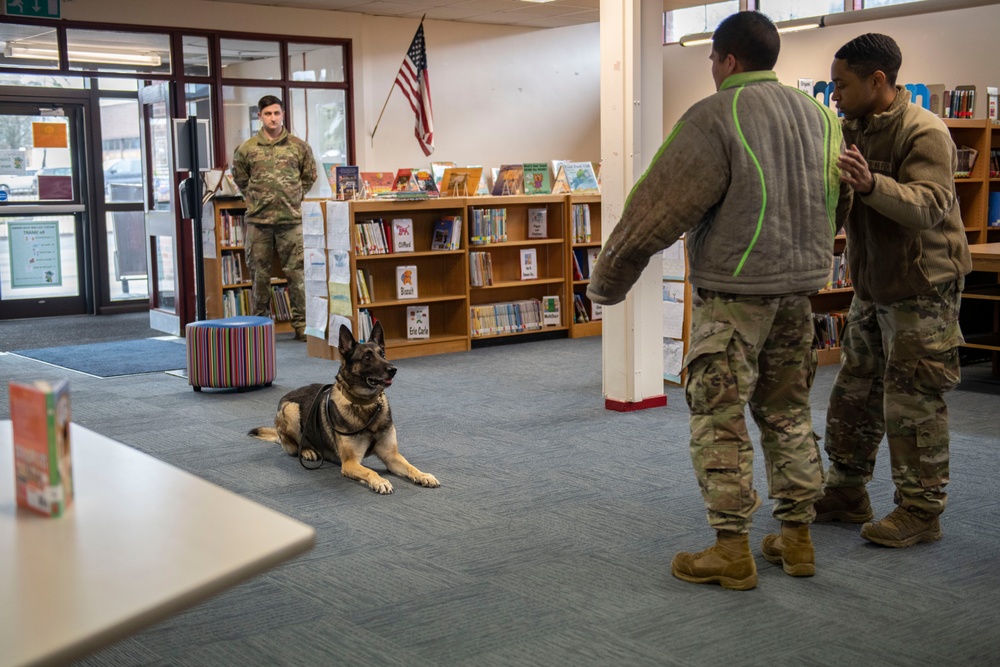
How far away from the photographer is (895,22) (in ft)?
36.6

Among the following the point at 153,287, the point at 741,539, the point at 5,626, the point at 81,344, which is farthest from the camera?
the point at 153,287

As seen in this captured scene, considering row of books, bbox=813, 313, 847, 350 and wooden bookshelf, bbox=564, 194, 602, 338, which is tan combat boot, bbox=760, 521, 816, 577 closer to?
row of books, bbox=813, 313, 847, 350

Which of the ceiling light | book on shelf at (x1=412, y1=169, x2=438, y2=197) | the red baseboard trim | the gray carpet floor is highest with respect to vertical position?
the ceiling light

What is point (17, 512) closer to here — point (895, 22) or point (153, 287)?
point (153, 287)

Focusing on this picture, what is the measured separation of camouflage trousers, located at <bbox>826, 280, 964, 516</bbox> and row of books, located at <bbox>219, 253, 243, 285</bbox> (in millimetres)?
6647

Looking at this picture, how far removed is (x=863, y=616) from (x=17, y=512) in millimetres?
2287

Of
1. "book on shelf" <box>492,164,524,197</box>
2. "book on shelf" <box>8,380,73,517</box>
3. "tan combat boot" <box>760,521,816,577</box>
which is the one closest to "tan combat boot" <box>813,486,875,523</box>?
"tan combat boot" <box>760,521,816,577</box>

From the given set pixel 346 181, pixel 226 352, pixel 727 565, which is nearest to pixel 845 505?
pixel 727 565

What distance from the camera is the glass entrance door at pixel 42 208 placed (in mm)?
10586

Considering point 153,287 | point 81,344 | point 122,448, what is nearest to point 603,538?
point 122,448

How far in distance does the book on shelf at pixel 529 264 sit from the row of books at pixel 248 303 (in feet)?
6.77

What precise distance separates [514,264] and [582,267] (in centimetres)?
62

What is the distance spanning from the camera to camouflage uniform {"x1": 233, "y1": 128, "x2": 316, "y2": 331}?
9008 mm

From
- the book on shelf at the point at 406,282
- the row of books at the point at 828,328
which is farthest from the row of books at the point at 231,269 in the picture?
the row of books at the point at 828,328
